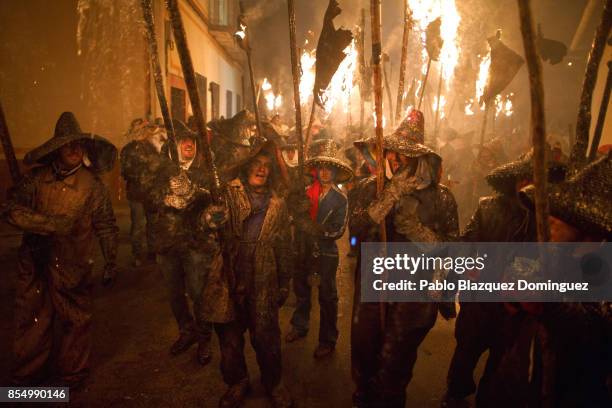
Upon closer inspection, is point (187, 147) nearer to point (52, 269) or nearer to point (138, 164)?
point (138, 164)

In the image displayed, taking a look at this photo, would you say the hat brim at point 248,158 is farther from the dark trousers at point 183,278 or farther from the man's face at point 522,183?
the man's face at point 522,183

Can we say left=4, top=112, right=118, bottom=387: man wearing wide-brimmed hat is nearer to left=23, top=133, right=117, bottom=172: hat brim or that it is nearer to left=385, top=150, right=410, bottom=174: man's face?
left=23, top=133, right=117, bottom=172: hat brim

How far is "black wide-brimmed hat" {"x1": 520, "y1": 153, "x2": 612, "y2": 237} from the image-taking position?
1.81 metres

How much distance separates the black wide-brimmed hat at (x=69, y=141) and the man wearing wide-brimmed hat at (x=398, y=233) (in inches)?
110

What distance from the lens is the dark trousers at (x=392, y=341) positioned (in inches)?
118

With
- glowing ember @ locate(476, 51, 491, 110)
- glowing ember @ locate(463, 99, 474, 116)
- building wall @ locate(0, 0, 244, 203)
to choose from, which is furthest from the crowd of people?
glowing ember @ locate(463, 99, 474, 116)

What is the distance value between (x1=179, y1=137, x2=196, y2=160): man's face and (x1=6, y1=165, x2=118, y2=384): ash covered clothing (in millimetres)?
1499

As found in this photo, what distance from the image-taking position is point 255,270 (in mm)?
3262

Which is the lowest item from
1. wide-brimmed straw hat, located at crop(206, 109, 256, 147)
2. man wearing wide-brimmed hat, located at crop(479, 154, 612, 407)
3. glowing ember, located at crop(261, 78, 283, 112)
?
man wearing wide-brimmed hat, located at crop(479, 154, 612, 407)

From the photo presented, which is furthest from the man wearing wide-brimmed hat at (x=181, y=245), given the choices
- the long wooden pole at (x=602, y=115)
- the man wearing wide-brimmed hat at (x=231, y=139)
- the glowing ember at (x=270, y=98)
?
the glowing ember at (x=270, y=98)

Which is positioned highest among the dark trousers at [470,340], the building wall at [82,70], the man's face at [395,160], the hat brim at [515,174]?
the building wall at [82,70]

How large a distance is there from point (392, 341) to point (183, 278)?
2.57 meters

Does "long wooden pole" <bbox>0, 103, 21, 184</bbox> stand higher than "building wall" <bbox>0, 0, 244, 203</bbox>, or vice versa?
"building wall" <bbox>0, 0, 244, 203</bbox>

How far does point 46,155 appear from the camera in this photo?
11.3 ft
